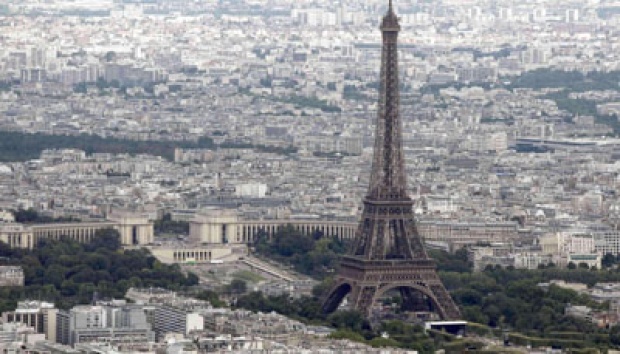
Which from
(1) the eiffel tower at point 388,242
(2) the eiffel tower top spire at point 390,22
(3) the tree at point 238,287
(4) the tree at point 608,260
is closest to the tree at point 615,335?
(1) the eiffel tower at point 388,242

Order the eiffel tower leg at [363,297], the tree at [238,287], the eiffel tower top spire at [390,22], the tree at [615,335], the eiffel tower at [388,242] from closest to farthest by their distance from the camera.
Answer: the tree at [615,335]
the eiffel tower leg at [363,297]
the eiffel tower at [388,242]
the eiffel tower top spire at [390,22]
the tree at [238,287]

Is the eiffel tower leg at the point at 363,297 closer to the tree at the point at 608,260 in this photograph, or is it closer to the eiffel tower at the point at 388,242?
the eiffel tower at the point at 388,242

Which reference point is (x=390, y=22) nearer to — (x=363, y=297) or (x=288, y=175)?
(x=363, y=297)

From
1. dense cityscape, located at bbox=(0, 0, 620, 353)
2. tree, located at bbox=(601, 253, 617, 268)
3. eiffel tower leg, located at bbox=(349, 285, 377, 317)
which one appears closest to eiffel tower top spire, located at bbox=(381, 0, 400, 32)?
dense cityscape, located at bbox=(0, 0, 620, 353)

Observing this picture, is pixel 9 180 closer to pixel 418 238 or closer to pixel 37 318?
pixel 418 238

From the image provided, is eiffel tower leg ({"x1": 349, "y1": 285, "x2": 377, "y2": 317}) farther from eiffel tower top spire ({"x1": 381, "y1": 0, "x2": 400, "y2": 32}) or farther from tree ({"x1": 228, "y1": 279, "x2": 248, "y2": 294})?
eiffel tower top spire ({"x1": 381, "y1": 0, "x2": 400, "y2": 32})

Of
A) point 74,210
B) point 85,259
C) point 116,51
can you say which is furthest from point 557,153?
point 116,51

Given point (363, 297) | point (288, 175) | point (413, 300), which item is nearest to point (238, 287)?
point (413, 300)
